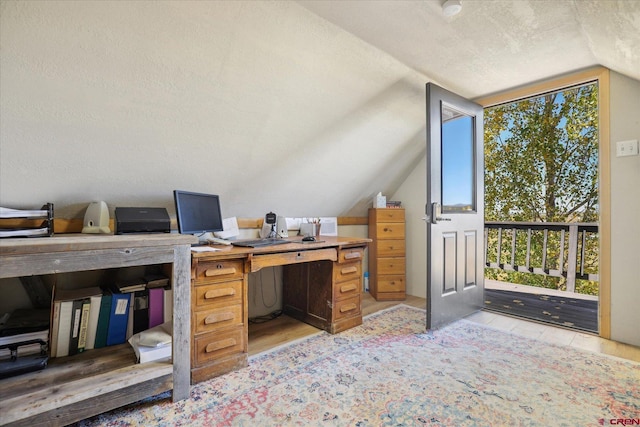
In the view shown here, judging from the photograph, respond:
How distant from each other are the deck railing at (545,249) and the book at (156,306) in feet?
14.0

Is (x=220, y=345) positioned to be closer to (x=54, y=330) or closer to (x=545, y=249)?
(x=54, y=330)

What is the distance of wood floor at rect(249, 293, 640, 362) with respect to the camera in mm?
2174

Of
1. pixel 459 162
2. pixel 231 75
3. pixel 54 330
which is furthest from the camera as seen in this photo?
pixel 459 162

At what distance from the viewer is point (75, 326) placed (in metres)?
1.60

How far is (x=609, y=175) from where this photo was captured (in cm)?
234

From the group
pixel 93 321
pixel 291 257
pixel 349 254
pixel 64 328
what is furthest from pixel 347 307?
pixel 64 328

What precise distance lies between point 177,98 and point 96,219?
850 mm

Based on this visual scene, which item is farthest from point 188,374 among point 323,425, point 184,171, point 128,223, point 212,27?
point 212,27

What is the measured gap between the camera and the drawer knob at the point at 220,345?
69.8 inches

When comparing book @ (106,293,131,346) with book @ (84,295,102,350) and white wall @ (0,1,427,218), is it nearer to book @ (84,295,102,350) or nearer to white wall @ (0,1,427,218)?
book @ (84,295,102,350)

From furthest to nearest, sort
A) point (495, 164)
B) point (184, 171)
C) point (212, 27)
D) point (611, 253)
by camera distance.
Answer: point (495, 164)
point (611, 253)
point (184, 171)
point (212, 27)

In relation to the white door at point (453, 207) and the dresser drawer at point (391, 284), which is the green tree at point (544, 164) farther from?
the dresser drawer at point (391, 284)

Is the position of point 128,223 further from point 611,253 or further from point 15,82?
point 611,253

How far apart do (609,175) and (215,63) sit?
114 inches
